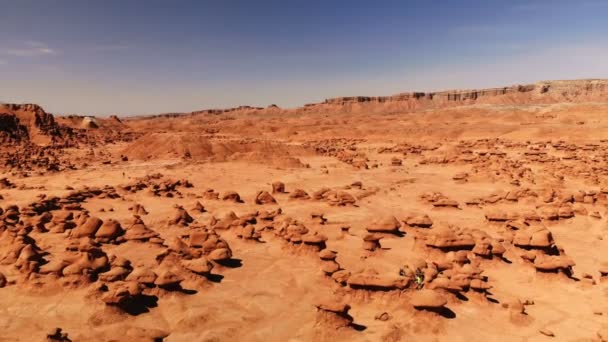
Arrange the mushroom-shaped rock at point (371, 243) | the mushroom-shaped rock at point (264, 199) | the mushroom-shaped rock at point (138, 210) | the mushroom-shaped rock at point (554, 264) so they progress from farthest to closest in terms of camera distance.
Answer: the mushroom-shaped rock at point (264, 199) → the mushroom-shaped rock at point (138, 210) → the mushroom-shaped rock at point (371, 243) → the mushroom-shaped rock at point (554, 264)

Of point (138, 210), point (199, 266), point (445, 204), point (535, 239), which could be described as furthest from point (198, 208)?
point (535, 239)

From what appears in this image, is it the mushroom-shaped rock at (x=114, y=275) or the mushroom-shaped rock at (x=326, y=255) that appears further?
the mushroom-shaped rock at (x=326, y=255)

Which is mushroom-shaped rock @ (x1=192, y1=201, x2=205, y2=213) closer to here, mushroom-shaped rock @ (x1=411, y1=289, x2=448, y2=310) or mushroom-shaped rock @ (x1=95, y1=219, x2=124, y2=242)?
mushroom-shaped rock @ (x1=95, y1=219, x2=124, y2=242)

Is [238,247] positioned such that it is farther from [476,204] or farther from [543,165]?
[543,165]

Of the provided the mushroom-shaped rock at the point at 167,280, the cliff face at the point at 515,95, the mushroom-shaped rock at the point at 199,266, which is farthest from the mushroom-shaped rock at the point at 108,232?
the cliff face at the point at 515,95

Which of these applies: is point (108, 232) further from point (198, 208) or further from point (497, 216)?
point (497, 216)

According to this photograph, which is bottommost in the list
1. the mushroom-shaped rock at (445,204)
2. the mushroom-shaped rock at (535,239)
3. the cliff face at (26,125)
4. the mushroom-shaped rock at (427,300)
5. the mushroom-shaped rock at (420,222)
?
the mushroom-shaped rock at (445,204)

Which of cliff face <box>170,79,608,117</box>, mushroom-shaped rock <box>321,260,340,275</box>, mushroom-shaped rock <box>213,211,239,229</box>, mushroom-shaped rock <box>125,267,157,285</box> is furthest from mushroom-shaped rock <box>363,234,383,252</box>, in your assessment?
cliff face <box>170,79,608,117</box>

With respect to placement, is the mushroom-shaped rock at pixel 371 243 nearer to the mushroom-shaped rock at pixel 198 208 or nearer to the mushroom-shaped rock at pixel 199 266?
the mushroom-shaped rock at pixel 199 266

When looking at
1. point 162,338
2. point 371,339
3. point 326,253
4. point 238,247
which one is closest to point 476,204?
point 326,253
